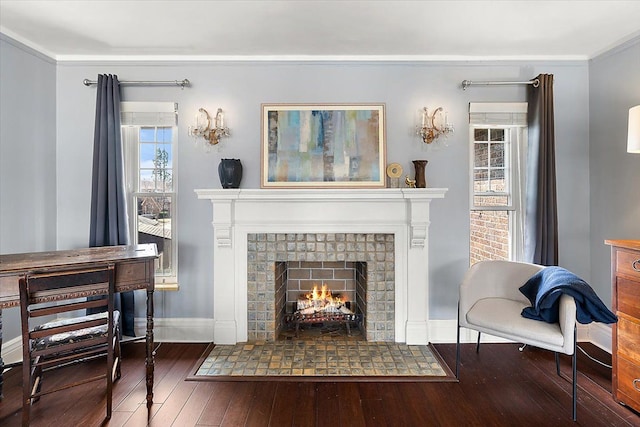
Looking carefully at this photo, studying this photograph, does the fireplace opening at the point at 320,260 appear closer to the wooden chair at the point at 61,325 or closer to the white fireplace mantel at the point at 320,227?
the white fireplace mantel at the point at 320,227

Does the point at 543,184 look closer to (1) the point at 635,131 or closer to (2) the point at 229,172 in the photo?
(1) the point at 635,131

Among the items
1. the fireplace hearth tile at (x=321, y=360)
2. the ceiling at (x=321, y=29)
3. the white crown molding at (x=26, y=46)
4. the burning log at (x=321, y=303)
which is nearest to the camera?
the ceiling at (x=321, y=29)

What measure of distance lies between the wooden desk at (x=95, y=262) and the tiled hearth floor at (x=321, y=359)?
669 mm

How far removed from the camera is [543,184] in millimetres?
2941


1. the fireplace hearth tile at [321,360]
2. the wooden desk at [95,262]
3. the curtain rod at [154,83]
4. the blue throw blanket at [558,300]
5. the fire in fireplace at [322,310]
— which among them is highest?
the curtain rod at [154,83]

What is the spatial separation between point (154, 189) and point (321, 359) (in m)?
2.17

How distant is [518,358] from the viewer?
2.84 meters

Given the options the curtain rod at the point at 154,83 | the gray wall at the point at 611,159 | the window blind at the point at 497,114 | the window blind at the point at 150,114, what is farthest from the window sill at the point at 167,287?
the gray wall at the point at 611,159

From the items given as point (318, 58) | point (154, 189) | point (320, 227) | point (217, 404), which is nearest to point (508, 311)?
point (320, 227)

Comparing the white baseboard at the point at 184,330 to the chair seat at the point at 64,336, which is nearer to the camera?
the chair seat at the point at 64,336

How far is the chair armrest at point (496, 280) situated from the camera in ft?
8.63

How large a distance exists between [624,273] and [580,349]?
1217 mm

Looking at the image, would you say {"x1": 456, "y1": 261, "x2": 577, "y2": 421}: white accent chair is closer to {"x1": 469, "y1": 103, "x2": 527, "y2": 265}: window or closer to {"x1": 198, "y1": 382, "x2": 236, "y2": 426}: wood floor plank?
{"x1": 469, "y1": 103, "x2": 527, "y2": 265}: window

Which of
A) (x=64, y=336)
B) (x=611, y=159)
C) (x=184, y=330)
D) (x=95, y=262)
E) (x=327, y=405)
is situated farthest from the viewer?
(x=184, y=330)
